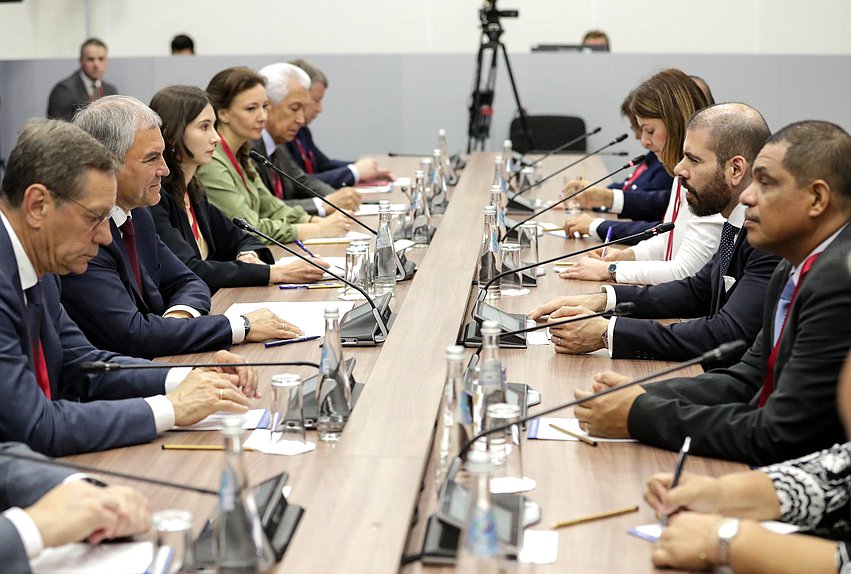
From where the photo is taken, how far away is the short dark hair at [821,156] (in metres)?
1.94

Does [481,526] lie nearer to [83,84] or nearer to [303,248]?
[303,248]

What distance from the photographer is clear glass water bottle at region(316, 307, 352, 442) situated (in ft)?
6.40

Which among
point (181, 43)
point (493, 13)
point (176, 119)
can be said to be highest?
point (493, 13)

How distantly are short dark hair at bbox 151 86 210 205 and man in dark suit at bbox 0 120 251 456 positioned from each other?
1325 millimetres

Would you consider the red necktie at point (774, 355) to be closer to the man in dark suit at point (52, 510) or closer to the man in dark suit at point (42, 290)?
the man in dark suit at point (42, 290)

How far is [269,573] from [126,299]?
1.33m

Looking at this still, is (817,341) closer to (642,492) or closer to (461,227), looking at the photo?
(642,492)

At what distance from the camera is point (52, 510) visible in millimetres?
1515

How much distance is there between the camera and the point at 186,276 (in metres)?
→ 3.10

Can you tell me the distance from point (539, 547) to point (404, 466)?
0.91 feet

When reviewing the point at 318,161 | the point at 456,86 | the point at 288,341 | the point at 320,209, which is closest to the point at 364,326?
the point at 288,341

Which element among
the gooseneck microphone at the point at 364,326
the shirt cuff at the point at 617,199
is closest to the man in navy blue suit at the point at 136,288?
the gooseneck microphone at the point at 364,326

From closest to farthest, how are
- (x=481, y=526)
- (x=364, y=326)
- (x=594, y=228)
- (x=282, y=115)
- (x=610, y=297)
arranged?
1. (x=481, y=526)
2. (x=364, y=326)
3. (x=610, y=297)
4. (x=594, y=228)
5. (x=282, y=115)

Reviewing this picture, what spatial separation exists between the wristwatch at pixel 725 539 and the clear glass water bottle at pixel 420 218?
230 cm
